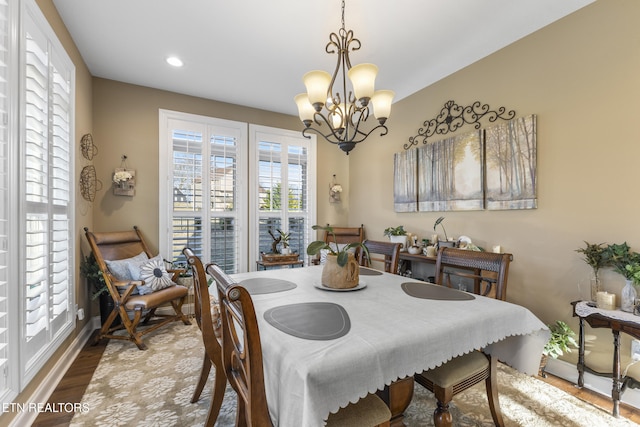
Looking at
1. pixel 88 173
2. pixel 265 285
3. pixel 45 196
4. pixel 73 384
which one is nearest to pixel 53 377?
pixel 73 384

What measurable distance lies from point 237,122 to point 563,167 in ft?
12.3

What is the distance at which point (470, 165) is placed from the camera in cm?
290

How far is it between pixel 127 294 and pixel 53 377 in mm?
778

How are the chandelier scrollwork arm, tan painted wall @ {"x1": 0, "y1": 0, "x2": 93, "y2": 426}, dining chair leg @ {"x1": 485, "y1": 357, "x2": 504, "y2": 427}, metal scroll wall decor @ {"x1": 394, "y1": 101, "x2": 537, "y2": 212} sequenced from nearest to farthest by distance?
dining chair leg @ {"x1": 485, "y1": 357, "x2": 504, "y2": 427}, tan painted wall @ {"x1": 0, "y1": 0, "x2": 93, "y2": 426}, metal scroll wall decor @ {"x1": 394, "y1": 101, "x2": 537, "y2": 212}, the chandelier scrollwork arm

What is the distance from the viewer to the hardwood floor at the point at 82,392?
1759mm

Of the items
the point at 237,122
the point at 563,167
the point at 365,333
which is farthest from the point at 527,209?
the point at 237,122

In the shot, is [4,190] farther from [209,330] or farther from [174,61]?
[174,61]

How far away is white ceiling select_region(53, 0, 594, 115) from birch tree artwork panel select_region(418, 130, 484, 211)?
0.83 metres

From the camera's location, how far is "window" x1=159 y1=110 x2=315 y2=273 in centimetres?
370

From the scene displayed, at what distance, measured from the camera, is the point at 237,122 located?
13.4 feet

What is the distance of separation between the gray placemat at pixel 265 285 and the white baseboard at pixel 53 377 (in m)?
1.44

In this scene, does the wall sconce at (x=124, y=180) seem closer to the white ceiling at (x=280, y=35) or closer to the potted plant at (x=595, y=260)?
the white ceiling at (x=280, y=35)

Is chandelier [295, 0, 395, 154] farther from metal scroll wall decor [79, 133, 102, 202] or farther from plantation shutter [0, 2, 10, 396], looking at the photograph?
metal scroll wall decor [79, 133, 102, 202]

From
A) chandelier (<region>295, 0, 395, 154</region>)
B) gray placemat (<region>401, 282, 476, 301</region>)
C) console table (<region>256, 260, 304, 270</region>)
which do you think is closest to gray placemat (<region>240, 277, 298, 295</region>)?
gray placemat (<region>401, 282, 476, 301</region>)
